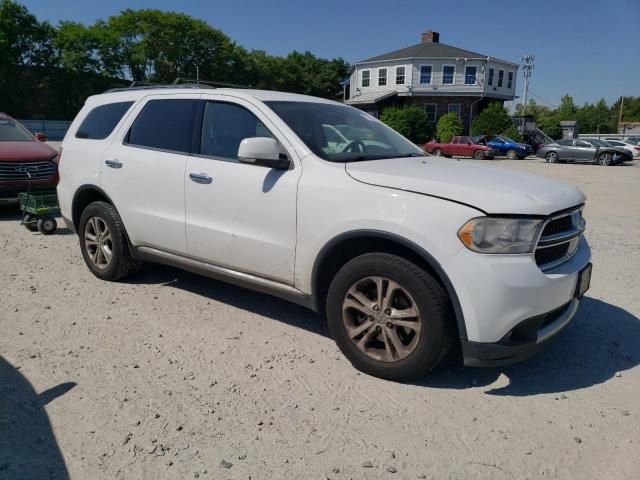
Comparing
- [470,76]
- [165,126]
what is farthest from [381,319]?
[470,76]

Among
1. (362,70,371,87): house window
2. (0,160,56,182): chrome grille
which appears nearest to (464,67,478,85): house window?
(362,70,371,87): house window

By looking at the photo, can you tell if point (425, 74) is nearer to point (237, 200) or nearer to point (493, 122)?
point (493, 122)

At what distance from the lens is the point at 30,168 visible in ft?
27.5

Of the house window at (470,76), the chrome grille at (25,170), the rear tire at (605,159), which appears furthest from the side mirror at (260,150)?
the house window at (470,76)

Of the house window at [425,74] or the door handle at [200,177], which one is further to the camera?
the house window at [425,74]

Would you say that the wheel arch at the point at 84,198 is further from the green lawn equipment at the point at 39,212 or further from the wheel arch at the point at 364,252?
the wheel arch at the point at 364,252

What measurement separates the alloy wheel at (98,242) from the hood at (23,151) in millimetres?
4186

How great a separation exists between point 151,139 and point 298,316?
2025 mm

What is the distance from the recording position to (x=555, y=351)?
12.4 feet

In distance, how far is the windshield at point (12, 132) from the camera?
907cm

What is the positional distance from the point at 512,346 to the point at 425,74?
4294cm

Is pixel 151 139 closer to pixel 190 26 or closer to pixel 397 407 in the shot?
pixel 397 407

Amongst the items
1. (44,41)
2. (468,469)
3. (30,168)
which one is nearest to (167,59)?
(44,41)

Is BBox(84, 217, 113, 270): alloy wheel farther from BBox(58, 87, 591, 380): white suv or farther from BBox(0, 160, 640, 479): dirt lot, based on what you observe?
BBox(0, 160, 640, 479): dirt lot
